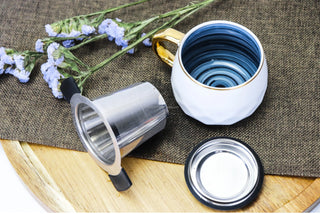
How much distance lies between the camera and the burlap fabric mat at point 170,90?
606mm

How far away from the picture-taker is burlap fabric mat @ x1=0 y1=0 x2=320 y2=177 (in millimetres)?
606

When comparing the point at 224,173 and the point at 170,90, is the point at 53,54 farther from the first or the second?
the point at 224,173

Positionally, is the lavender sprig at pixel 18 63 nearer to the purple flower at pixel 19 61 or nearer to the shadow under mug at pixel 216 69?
the purple flower at pixel 19 61

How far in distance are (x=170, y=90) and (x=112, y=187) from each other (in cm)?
18

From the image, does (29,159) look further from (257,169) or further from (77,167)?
(257,169)

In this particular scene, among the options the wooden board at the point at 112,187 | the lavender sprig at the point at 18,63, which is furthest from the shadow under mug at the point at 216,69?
the lavender sprig at the point at 18,63

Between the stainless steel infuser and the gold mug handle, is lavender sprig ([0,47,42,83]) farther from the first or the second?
the gold mug handle

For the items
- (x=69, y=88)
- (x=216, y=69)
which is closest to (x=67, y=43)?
(x=69, y=88)

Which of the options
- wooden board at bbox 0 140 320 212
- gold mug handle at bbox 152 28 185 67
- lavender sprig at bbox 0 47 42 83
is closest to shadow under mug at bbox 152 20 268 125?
gold mug handle at bbox 152 28 185 67

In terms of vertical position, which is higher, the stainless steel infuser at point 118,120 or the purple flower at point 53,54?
the purple flower at point 53,54

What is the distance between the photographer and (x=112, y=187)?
1.98 ft

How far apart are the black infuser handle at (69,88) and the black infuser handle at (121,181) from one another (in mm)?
132

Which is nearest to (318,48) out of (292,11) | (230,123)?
(292,11)

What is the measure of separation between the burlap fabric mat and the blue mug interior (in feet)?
0.21
